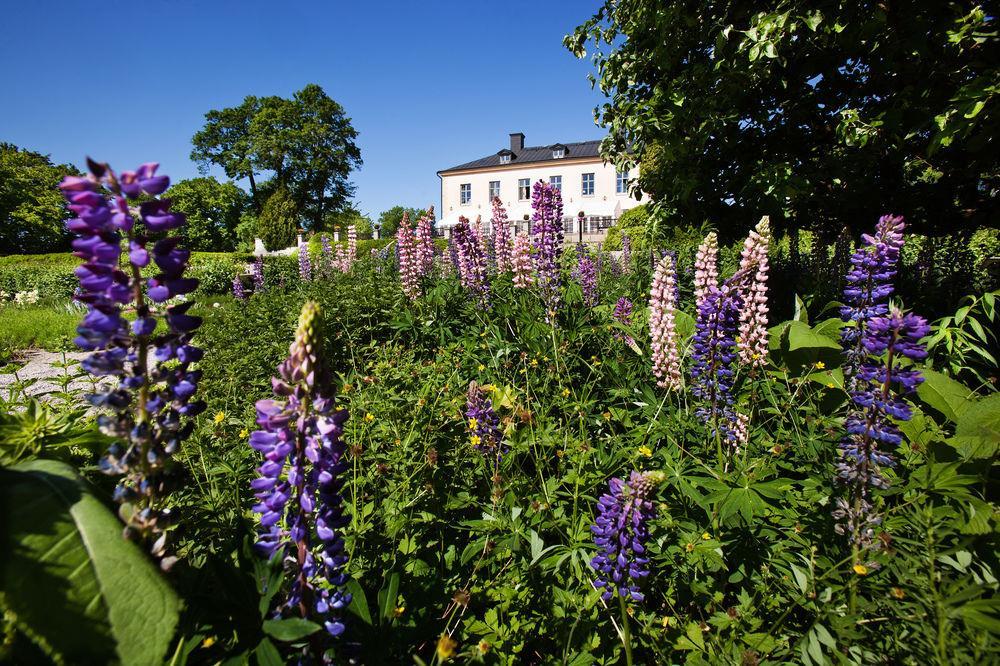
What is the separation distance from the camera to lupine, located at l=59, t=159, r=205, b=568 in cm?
94

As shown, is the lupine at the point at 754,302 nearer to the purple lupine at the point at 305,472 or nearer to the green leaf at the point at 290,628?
the purple lupine at the point at 305,472

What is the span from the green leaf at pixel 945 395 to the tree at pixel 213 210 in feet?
183

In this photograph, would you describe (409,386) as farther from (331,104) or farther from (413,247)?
(331,104)

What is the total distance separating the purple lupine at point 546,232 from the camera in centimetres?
455

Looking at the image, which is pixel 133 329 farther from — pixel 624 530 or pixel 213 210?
pixel 213 210

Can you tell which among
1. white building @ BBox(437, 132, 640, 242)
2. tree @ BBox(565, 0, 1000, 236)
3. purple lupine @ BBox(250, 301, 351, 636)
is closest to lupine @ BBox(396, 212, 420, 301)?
tree @ BBox(565, 0, 1000, 236)

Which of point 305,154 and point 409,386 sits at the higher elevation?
point 305,154

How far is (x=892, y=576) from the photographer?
1.70 metres

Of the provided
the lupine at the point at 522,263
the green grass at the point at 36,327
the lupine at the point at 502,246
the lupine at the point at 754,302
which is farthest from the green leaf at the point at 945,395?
the green grass at the point at 36,327

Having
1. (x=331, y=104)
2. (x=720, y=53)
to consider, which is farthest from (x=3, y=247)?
(x=720, y=53)

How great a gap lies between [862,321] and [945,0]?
12.4 ft

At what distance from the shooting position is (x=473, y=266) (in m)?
5.36

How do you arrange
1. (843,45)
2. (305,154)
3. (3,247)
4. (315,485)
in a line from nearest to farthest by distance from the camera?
1. (315,485)
2. (843,45)
3. (3,247)
4. (305,154)

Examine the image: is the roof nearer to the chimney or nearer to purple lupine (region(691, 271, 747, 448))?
the chimney
